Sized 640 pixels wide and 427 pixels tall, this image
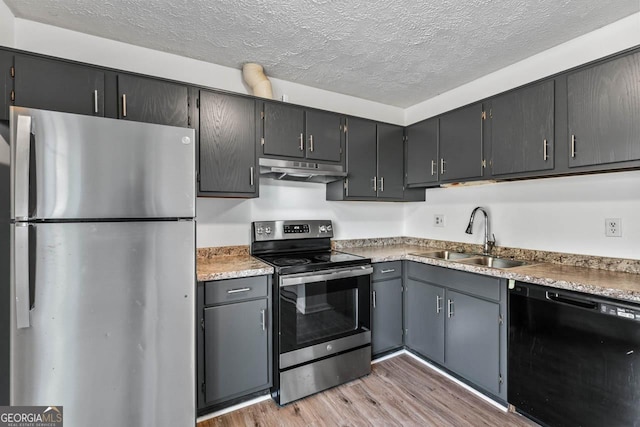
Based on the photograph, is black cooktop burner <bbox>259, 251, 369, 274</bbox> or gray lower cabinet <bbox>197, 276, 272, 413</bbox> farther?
black cooktop burner <bbox>259, 251, 369, 274</bbox>

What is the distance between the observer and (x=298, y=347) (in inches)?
80.4

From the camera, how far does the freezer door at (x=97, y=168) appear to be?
3.84 feet

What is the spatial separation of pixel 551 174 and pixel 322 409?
2.19 m

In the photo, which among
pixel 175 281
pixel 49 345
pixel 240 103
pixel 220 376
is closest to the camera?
pixel 49 345

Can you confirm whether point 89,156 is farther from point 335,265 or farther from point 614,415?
point 614,415

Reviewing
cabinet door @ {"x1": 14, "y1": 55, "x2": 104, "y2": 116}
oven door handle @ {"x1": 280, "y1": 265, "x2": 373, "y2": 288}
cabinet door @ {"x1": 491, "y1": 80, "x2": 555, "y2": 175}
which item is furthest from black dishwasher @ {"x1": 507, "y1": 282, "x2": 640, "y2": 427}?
cabinet door @ {"x1": 14, "y1": 55, "x2": 104, "y2": 116}

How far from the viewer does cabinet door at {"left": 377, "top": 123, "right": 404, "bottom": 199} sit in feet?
9.34

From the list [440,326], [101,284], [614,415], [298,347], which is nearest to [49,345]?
[101,284]

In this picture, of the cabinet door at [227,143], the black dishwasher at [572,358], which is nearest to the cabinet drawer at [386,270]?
the black dishwasher at [572,358]

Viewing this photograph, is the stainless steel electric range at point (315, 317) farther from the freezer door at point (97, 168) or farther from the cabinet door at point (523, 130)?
the cabinet door at point (523, 130)

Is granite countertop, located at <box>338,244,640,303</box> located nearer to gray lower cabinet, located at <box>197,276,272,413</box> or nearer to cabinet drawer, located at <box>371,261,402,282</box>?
cabinet drawer, located at <box>371,261,402,282</box>

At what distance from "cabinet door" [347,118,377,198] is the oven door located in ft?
2.62

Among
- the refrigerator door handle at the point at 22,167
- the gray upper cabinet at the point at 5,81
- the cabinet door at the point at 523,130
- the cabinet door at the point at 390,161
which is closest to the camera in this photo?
the refrigerator door handle at the point at 22,167

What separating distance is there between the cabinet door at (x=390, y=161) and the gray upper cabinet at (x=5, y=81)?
255 cm
